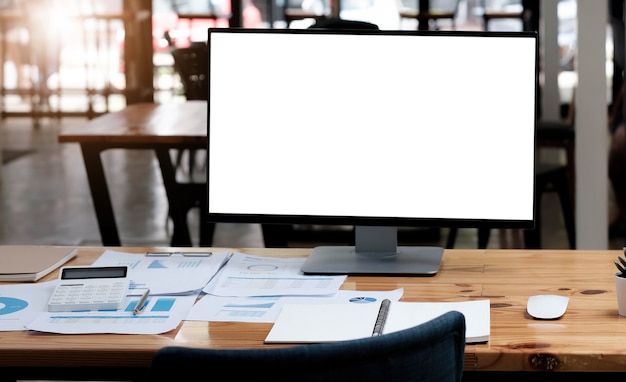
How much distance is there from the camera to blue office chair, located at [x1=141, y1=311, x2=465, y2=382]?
0.98 meters

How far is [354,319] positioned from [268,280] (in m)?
0.31

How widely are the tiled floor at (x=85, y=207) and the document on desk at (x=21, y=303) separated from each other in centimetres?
310

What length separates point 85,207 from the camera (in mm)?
5867

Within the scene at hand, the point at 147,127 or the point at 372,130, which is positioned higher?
the point at 372,130

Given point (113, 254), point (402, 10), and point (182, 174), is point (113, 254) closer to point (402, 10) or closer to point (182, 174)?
point (182, 174)

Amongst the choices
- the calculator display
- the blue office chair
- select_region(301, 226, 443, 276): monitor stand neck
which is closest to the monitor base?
select_region(301, 226, 443, 276): monitor stand neck

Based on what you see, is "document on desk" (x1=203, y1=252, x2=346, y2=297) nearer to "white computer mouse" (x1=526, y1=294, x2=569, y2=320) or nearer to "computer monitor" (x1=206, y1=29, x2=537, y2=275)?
"computer monitor" (x1=206, y1=29, x2=537, y2=275)

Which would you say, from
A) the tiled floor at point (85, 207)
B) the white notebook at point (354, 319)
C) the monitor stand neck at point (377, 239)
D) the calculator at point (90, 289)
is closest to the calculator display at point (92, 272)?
the calculator at point (90, 289)

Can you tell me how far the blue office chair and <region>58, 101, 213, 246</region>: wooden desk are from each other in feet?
7.94

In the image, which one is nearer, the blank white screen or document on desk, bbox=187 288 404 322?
document on desk, bbox=187 288 404 322

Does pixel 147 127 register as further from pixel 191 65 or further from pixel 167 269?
pixel 167 269

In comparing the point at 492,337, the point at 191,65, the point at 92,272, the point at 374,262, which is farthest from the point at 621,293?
the point at 191,65

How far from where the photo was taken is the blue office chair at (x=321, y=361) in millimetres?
984

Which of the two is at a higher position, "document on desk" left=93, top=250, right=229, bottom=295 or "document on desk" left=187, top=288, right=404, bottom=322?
"document on desk" left=93, top=250, right=229, bottom=295
